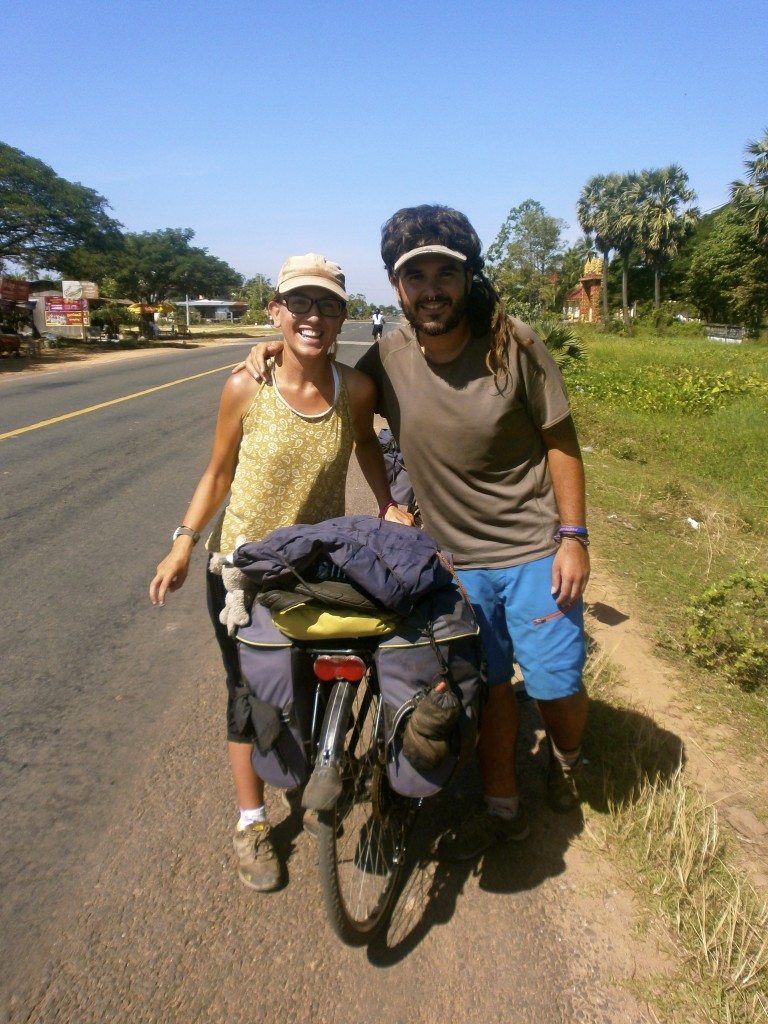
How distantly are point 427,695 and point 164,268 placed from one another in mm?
59426

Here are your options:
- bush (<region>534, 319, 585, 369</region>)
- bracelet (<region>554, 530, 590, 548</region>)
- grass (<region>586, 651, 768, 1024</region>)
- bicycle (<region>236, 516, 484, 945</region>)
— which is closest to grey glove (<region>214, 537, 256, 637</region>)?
bicycle (<region>236, 516, 484, 945</region>)

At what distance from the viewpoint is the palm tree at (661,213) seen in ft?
179

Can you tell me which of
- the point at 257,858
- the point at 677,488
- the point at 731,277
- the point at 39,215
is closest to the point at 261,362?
the point at 257,858

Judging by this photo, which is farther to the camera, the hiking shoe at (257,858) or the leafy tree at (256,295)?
the leafy tree at (256,295)

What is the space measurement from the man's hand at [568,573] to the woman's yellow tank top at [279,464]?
775 mm

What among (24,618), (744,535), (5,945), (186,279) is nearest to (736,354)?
(744,535)

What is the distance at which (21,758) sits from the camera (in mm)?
3318

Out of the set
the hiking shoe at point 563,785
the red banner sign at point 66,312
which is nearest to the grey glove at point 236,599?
the hiking shoe at point 563,785

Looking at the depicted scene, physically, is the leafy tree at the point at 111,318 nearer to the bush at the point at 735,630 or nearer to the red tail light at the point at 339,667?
the bush at the point at 735,630

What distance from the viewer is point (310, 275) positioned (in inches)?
101

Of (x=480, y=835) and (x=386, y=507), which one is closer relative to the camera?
(x=480, y=835)

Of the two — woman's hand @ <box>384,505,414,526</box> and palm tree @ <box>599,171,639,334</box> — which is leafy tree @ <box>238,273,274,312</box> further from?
woman's hand @ <box>384,505,414,526</box>

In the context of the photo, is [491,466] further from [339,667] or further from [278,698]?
[278,698]

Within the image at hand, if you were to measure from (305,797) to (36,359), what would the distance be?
88.6 ft
